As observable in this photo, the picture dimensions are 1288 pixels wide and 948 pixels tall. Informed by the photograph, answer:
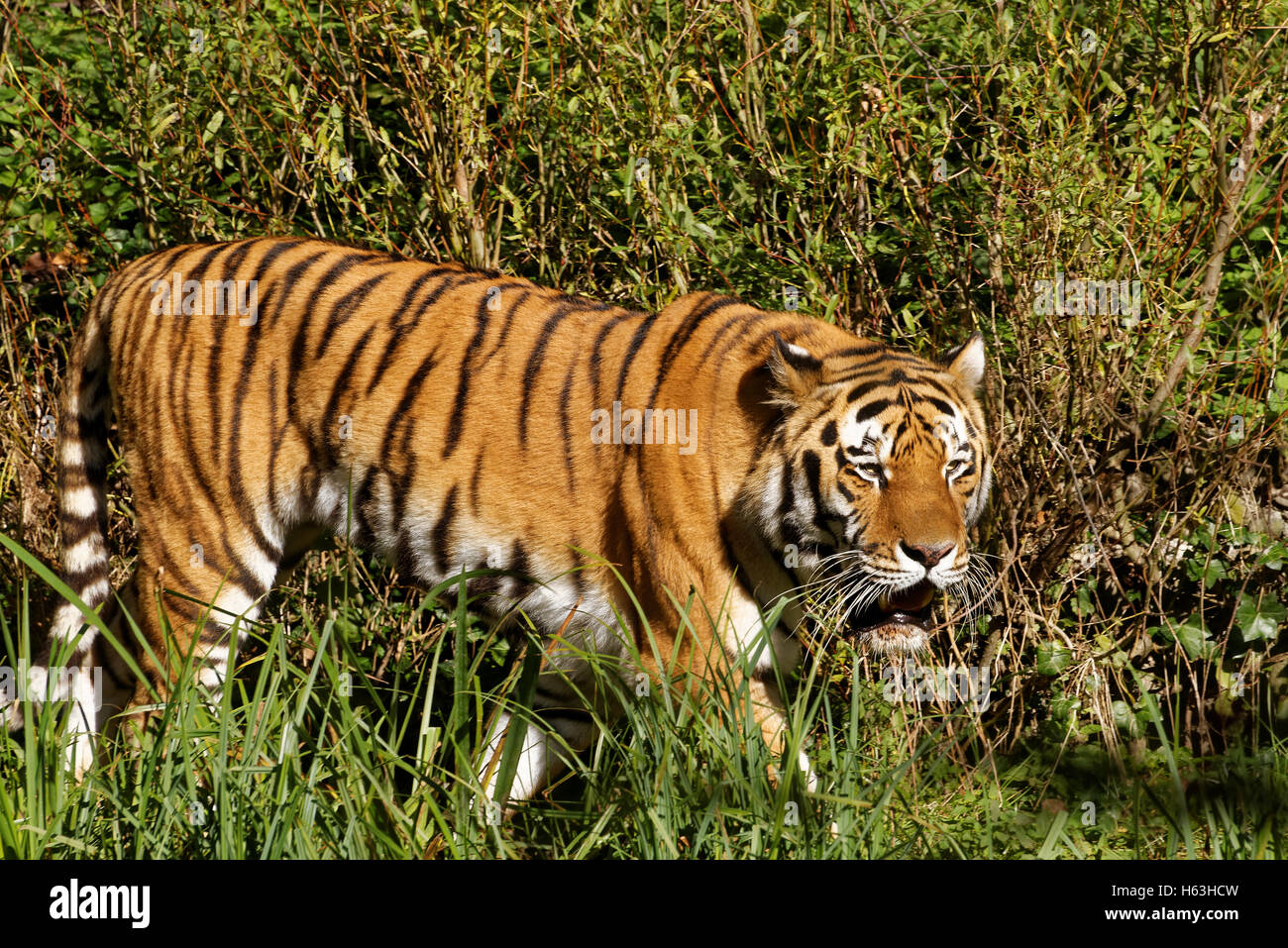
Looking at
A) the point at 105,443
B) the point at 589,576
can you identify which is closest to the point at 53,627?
the point at 105,443

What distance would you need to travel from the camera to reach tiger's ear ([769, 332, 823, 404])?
366 centimetres

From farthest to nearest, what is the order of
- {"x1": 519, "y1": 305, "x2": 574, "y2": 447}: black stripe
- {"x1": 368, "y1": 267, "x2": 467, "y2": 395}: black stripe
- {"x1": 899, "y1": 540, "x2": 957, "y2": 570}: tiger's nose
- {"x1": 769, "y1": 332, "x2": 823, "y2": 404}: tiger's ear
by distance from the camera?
1. {"x1": 368, "y1": 267, "x2": 467, "y2": 395}: black stripe
2. {"x1": 519, "y1": 305, "x2": 574, "y2": 447}: black stripe
3. {"x1": 769, "y1": 332, "x2": 823, "y2": 404}: tiger's ear
4. {"x1": 899, "y1": 540, "x2": 957, "y2": 570}: tiger's nose

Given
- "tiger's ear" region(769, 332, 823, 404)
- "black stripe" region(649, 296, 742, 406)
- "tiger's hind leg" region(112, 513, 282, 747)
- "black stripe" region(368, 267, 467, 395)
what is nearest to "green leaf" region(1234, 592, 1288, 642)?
"tiger's ear" region(769, 332, 823, 404)

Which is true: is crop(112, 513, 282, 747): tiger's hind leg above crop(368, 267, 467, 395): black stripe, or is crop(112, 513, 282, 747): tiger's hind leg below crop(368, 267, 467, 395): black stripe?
below

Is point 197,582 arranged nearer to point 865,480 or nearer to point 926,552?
point 865,480

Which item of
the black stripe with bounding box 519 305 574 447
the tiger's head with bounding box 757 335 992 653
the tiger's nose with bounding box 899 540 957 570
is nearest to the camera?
the tiger's nose with bounding box 899 540 957 570

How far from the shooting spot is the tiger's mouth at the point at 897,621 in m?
3.65

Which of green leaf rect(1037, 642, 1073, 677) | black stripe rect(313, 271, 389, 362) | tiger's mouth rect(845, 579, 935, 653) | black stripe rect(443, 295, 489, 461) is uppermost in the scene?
black stripe rect(313, 271, 389, 362)

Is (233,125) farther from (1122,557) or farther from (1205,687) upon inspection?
(1205,687)

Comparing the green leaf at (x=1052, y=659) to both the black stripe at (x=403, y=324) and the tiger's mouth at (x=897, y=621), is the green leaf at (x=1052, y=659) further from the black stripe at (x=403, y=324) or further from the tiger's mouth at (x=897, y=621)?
the black stripe at (x=403, y=324)

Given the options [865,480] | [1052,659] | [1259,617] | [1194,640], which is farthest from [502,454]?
[1259,617]

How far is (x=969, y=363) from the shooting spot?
3846 mm

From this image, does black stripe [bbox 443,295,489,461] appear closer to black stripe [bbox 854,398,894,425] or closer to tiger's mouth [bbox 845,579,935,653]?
black stripe [bbox 854,398,894,425]

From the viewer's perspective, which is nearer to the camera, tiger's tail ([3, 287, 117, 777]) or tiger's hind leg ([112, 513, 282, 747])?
tiger's hind leg ([112, 513, 282, 747])
